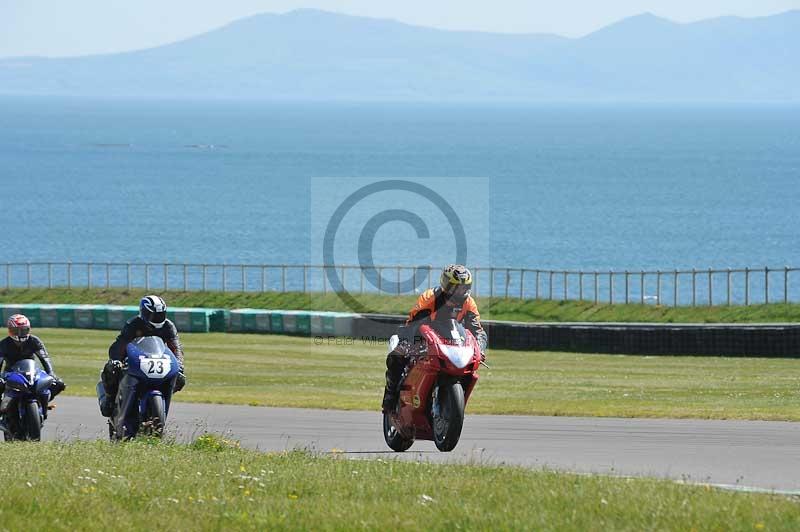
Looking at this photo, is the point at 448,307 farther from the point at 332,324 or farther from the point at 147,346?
the point at 332,324

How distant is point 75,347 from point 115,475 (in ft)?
99.2

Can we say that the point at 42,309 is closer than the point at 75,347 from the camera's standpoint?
No

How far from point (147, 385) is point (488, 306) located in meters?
33.2

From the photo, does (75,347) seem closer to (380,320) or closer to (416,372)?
(380,320)

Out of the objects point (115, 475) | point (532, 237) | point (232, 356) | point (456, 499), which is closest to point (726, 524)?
point (456, 499)

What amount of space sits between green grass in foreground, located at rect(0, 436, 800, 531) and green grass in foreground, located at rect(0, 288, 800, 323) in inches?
1219

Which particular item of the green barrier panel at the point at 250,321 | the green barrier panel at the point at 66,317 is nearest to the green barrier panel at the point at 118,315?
the green barrier panel at the point at 66,317

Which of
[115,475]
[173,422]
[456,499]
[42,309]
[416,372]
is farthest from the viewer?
[42,309]

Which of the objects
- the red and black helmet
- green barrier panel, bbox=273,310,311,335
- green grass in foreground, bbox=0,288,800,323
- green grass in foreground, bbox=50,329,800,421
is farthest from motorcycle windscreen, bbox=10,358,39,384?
green grass in foreground, bbox=0,288,800,323

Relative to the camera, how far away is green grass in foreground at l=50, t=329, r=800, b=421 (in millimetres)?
22578

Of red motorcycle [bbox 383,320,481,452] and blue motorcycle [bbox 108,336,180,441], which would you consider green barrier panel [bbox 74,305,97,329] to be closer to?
blue motorcycle [bbox 108,336,180,441]

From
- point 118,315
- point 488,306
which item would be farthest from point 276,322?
point 488,306

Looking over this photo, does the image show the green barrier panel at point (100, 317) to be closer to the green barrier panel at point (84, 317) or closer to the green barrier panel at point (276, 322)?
the green barrier panel at point (84, 317)

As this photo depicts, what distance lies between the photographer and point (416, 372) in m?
15.2
